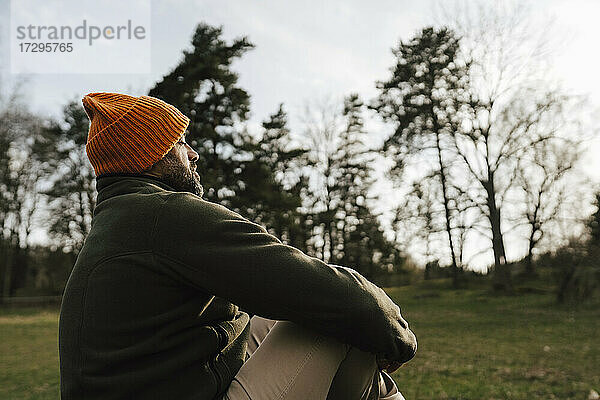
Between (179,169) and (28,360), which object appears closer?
(179,169)

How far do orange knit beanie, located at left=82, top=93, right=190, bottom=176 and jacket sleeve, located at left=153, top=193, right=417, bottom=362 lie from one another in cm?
25

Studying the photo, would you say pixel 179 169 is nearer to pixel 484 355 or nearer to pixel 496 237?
pixel 484 355

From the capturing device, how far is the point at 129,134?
159cm

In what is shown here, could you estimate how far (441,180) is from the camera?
22297mm

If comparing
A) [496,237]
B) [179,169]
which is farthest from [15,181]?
[179,169]

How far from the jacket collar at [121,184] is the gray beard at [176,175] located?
46 mm

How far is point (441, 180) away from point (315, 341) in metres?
21.6

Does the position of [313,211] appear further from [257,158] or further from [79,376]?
[79,376]

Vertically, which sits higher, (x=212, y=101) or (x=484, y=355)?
(x=212, y=101)

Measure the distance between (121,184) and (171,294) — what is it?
38 centimetres

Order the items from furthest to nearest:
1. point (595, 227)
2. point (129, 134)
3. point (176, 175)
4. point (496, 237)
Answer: point (496, 237) < point (595, 227) < point (176, 175) < point (129, 134)

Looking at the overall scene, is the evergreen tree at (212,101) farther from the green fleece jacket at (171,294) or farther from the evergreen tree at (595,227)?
the green fleece jacket at (171,294)

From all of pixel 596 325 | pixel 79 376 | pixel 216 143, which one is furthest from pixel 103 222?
pixel 216 143

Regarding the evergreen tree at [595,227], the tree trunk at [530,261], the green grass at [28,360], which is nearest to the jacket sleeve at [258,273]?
the green grass at [28,360]
